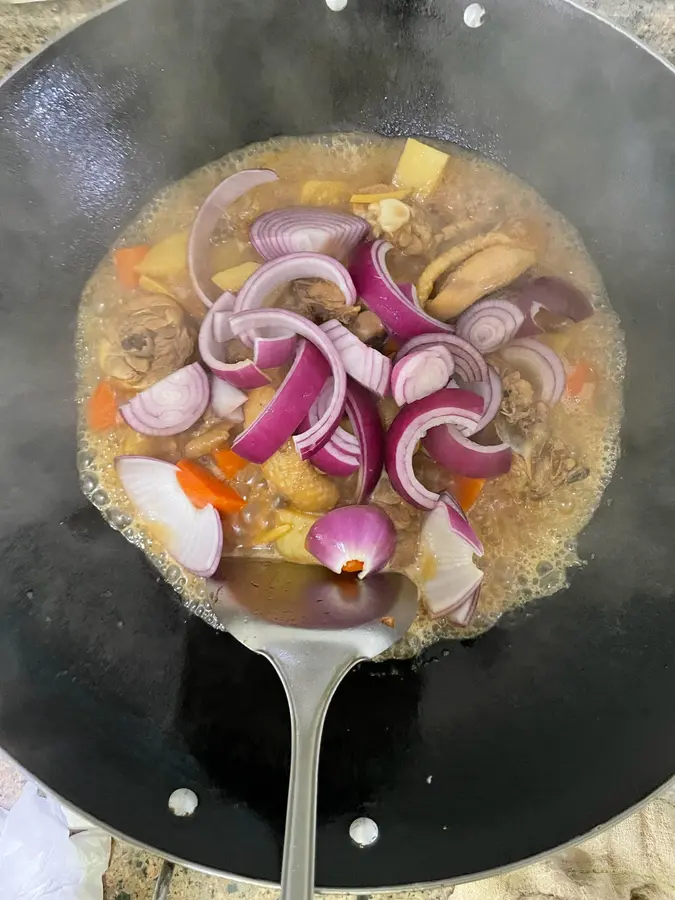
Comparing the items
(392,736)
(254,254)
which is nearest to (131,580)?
(392,736)

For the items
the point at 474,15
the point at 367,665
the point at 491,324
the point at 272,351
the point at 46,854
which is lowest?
the point at 46,854

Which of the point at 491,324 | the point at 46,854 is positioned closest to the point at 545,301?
the point at 491,324

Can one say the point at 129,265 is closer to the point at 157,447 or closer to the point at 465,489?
the point at 157,447

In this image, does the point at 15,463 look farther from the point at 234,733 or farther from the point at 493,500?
the point at 493,500

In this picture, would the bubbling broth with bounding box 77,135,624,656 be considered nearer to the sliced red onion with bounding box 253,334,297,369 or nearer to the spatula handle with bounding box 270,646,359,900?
the sliced red onion with bounding box 253,334,297,369

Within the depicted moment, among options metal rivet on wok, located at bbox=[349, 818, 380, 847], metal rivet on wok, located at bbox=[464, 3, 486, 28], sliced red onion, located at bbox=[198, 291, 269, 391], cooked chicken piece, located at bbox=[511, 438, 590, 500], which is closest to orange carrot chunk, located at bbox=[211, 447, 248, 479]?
sliced red onion, located at bbox=[198, 291, 269, 391]

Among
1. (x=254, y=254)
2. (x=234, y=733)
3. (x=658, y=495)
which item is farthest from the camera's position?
(x=254, y=254)

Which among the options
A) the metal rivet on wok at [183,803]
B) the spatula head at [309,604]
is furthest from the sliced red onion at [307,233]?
the metal rivet on wok at [183,803]

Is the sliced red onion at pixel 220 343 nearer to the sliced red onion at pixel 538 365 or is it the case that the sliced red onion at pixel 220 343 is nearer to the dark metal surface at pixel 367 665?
the dark metal surface at pixel 367 665
